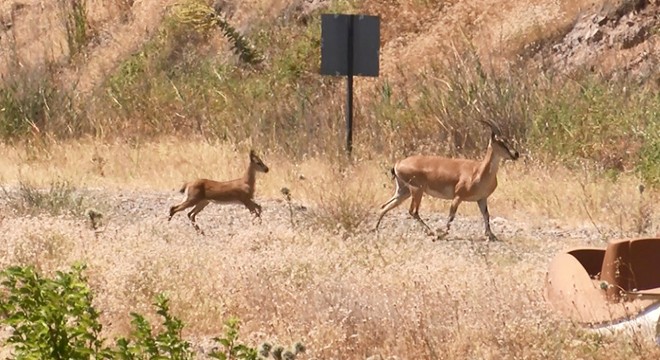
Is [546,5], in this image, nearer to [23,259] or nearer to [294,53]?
[294,53]

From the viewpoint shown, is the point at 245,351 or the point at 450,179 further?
the point at 450,179

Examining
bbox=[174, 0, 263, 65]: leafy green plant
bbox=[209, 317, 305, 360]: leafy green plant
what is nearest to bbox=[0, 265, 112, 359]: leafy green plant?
bbox=[209, 317, 305, 360]: leafy green plant

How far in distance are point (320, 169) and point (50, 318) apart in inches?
535

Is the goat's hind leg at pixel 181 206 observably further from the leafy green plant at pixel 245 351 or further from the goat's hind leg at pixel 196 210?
the leafy green plant at pixel 245 351

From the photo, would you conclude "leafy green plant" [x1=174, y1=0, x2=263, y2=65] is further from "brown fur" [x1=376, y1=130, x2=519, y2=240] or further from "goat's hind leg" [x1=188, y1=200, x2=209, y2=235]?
"brown fur" [x1=376, y1=130, x2=519, y2=240]

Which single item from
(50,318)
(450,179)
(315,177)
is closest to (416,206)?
(450,179)

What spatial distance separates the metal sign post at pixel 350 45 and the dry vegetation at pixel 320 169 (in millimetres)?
1271

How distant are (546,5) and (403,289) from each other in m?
→ 18.8

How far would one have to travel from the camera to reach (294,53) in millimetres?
29750

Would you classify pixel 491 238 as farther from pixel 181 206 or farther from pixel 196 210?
pixel 181 206

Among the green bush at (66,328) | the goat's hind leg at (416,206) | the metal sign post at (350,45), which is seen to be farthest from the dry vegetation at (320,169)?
the green bush at (66,328)

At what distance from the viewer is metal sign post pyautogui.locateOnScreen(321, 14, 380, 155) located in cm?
2055

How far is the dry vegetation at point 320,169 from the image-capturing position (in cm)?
938

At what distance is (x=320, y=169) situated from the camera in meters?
19.9
